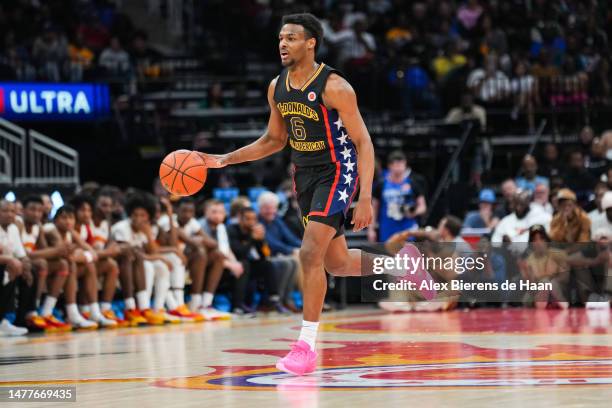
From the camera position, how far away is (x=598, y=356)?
26.4 feet

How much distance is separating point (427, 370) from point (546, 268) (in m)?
7.02

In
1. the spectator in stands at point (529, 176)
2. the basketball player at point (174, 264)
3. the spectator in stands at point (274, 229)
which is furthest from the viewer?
the spectator in stands at point (529, 176)

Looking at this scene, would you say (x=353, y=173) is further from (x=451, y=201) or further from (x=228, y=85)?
(x=228, y=85)

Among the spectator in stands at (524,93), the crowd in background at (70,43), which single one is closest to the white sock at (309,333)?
the spectator in stands at (524,93)

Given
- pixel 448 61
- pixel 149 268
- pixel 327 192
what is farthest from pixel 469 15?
pixel 327 192

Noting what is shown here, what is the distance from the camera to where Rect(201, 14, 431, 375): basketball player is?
7.59 m

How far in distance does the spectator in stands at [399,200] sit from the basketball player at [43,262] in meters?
4.36

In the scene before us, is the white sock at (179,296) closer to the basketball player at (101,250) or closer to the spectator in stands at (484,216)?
the basketball player at (101,250)

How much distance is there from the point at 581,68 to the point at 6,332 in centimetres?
1179

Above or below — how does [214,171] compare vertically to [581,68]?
below

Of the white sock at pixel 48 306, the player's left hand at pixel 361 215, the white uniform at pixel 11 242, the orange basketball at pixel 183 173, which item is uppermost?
the orange basketball at pixel 183 173

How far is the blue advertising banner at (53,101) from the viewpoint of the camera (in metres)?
18.5

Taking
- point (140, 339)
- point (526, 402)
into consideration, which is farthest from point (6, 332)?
point (526, 402)

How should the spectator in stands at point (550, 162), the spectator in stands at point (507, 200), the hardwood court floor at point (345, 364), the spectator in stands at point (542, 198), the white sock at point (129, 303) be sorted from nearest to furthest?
the hardwood court floor at point (345, 364)
the white sock at point (129, 303)
the spectator in stands at point (542, 198)
the spectator in stands at point (507, 200)
the spectator in stands at point (550, 162)
